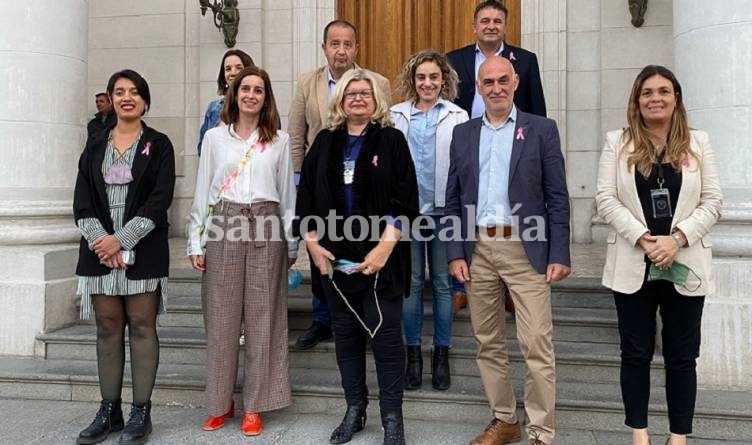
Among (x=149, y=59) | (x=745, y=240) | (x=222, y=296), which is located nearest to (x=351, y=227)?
(x=222, y=296)

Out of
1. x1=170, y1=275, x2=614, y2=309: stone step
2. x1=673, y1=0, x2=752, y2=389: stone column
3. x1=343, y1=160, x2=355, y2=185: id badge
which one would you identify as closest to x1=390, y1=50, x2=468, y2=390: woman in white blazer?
x1=343, y1=160, x2=355, y2=185: id badge

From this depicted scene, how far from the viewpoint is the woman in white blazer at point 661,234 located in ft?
9.96

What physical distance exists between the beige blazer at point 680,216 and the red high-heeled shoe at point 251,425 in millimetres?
2066

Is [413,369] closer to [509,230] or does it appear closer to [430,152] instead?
[509,230]

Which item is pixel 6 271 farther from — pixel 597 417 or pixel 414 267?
pixel 597 417

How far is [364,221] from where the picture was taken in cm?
343

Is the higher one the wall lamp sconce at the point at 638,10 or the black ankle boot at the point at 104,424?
the wall lamp sconce at the point at 638,10

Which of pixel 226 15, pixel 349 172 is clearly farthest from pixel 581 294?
pixel 226 15

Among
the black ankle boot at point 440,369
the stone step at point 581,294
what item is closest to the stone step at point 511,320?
the stone step at point 581,294

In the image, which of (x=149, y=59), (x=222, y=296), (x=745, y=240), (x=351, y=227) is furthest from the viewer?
(x=149, y=59)

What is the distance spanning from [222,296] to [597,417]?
88.8 inches

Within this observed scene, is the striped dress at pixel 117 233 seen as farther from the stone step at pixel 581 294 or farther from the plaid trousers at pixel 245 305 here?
the stone step at pixel 581 294

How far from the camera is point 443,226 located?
12.2ft

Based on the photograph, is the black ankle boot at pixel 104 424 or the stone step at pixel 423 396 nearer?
the black ankle boot at pixel 104 424
